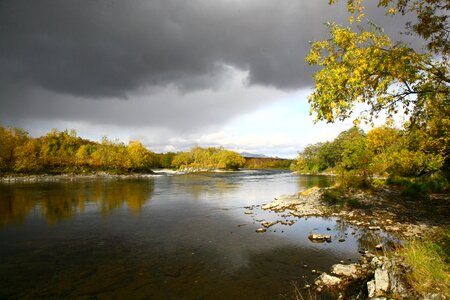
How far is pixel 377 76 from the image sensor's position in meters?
13.4

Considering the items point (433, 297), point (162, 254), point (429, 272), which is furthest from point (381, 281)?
point (162, 254)

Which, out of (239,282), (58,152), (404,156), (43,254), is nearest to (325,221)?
(404,156)

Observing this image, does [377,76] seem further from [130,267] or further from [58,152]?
[58,152]

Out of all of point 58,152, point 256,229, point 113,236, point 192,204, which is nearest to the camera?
point 113,236

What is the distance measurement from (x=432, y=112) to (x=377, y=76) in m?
4.55

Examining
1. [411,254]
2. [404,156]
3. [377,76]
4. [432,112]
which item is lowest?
[411,254]

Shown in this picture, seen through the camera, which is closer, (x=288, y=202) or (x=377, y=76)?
(x=377, y=76)

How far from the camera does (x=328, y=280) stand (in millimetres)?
11820

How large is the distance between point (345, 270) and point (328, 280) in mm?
1322

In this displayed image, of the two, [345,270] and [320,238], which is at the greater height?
[345,270]

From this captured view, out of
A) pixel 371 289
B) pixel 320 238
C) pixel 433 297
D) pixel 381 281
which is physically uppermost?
pixel 433 297

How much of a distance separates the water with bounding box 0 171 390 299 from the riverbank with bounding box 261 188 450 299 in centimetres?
127

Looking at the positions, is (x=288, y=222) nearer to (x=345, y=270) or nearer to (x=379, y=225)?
(x=379, y=225)

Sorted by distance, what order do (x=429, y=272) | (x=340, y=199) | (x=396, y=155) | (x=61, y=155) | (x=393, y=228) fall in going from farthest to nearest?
(x=61, y=155) → (x=340, y=199) → (x=396, y=155) → (x=393, y=228) → (x=429, y=272)
